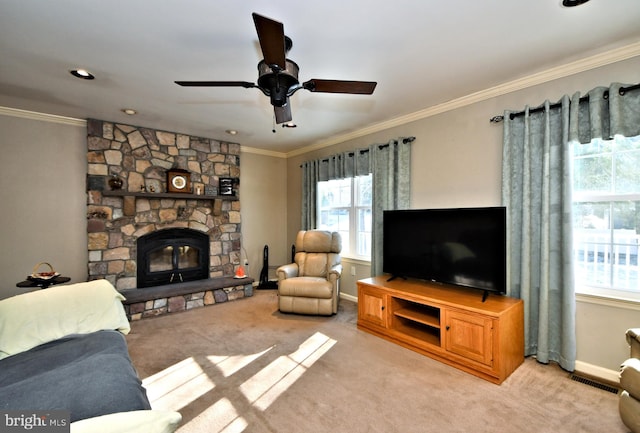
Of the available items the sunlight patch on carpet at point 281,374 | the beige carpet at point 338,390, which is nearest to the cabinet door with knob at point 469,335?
the beige carpet at point 338,390

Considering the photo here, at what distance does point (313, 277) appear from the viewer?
4.12m

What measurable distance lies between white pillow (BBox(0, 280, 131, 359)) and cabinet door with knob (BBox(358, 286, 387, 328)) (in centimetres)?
225

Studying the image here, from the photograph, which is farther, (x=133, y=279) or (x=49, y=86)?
(x=133, y=279)

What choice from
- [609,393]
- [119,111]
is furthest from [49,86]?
[609,393]

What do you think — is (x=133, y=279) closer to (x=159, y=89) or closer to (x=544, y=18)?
(x=159, y=89)

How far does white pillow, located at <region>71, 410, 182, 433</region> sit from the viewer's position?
0.61 metres

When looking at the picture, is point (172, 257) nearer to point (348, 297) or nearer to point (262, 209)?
point (262, 209)

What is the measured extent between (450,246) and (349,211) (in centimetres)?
190

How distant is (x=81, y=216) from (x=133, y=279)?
41.6 inches

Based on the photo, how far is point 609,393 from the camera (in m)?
2.12

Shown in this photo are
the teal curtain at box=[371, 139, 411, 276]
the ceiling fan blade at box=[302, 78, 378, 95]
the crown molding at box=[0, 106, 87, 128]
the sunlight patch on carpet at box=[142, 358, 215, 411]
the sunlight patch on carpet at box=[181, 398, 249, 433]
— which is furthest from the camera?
the teal curtain at box=[371, 139, 411, 276]

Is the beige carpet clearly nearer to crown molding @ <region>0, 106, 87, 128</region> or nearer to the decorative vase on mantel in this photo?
the decorative vase on mantel

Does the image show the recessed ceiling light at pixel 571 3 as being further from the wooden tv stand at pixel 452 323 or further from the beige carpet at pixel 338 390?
the beige carpet at pixel 338 390

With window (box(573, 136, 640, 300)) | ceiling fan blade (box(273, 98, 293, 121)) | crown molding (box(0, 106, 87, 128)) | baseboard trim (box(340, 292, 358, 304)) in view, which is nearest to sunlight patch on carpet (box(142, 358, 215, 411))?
ceiling fan blade (box(273, 98, 293, 121))
